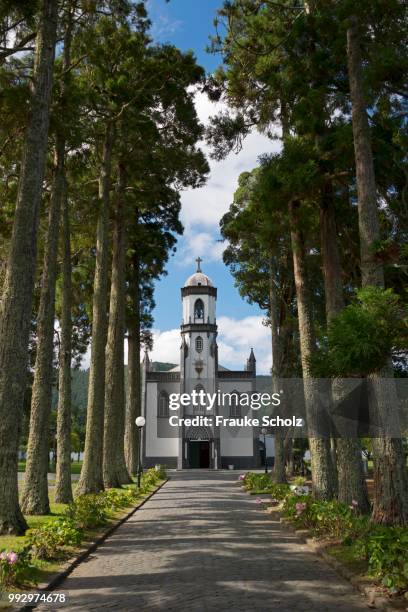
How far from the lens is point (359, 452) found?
1132cm

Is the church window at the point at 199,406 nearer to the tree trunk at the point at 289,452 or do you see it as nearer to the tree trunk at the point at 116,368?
the tree trunk at the point at 289,452

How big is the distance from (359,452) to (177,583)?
18.3ft

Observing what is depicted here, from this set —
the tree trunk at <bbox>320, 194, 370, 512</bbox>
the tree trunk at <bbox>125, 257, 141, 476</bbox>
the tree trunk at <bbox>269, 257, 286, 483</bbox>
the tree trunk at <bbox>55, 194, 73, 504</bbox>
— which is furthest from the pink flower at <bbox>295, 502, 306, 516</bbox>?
the tree trunk at <bbox>125, 257, 141, 476</bbox>

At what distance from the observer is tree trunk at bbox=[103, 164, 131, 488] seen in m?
20.6

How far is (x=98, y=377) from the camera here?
18.0m

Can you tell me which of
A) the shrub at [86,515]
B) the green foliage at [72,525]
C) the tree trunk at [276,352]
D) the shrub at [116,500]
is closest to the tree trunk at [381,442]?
the green foliage at [72,525]

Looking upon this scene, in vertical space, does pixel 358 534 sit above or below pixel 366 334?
below

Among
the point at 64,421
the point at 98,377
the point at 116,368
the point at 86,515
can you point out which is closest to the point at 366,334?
the point at 86,515

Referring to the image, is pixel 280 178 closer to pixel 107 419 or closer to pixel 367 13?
pixel 367 13

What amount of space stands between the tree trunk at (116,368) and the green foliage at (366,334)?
15433 millimetres

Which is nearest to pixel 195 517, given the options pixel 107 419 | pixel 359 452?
pixel 359 452

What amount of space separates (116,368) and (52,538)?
1287 centimetres

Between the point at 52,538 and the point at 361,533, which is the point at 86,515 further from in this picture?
the point at 361,533

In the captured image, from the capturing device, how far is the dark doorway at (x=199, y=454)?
48719mm
